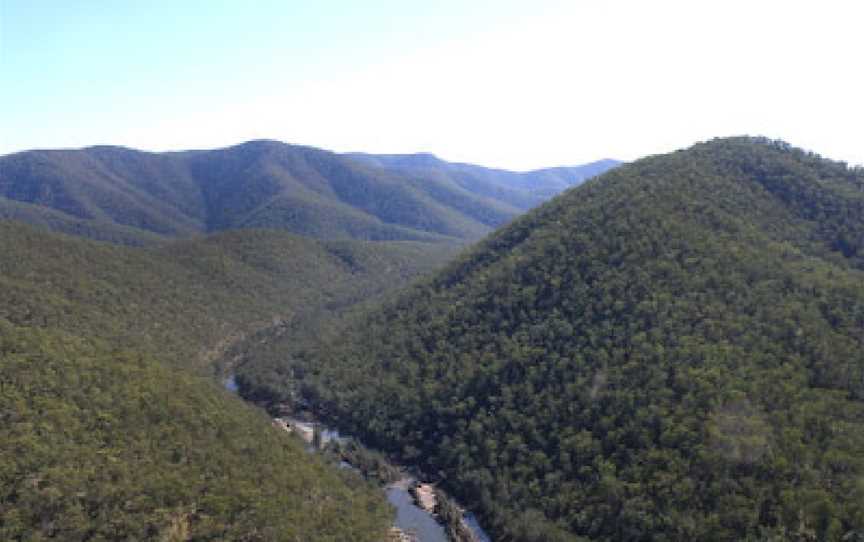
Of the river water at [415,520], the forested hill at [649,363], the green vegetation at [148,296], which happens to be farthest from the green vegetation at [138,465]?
the forested hill at [649,363]

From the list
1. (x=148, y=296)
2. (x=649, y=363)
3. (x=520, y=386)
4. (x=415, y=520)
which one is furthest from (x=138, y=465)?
(x=148, y=296)

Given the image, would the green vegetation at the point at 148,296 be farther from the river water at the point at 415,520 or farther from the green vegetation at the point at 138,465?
the river water at the point at 415,520

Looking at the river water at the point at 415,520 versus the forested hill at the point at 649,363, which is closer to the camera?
the forested hill at the point at 649,363

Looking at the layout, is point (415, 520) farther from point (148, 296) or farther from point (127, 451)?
point (148, 296)

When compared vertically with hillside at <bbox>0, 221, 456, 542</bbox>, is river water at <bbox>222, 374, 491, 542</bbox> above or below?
below

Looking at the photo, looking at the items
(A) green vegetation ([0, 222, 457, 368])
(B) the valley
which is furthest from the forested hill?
(A) green vegetation ([0, 222, 457, 368])

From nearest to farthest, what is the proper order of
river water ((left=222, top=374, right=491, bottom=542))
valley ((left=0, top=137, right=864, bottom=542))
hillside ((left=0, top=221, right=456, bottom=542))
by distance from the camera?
1. hillside ((left=0, top=221, right=456, bottom=542))
2. valley ((left=0, top=137, right=864, bottom=542))
3. river water ((left=222, top=374, right=491, bottom=542))

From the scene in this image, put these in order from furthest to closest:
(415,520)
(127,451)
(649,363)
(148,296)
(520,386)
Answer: (148,296), (520,386), (649,363), (415,520), (127,451)

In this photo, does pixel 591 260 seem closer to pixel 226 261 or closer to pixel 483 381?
pixel 483 381

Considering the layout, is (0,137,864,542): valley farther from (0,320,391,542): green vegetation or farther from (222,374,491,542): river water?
(222,374,491,542): river water
